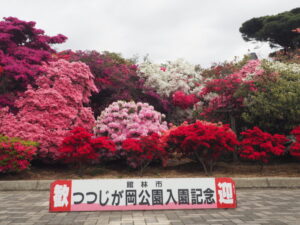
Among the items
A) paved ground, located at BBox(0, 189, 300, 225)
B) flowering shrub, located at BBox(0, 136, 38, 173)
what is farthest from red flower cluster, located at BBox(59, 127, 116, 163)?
paved ground, located at BBox(0, 189, 300, 225)

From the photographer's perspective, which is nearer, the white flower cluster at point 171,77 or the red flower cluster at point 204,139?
the red flower cluster at point 204,139

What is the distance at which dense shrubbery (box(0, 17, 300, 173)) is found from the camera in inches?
321

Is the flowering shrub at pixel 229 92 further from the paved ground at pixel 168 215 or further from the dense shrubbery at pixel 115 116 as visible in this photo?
the paved ground at pixel 168 215

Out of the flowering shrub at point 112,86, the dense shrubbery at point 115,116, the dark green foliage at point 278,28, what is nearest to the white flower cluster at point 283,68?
the dense shrubbery at point 115,116

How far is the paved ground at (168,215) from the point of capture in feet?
14.1

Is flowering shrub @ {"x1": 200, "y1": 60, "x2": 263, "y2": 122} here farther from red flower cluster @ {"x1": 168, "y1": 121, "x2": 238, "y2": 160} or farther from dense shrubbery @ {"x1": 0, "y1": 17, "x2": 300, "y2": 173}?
red flower cluster @ {"x1": 168, "y1": 121, "x2": 238, "y2": 160}

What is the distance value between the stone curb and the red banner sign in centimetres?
288

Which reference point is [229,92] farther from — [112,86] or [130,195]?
[130,195]

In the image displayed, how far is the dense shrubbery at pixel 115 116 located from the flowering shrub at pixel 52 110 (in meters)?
0.03

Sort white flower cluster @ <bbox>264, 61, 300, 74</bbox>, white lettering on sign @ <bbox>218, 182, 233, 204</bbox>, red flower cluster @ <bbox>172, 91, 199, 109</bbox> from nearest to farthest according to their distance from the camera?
white lettering on sign @ <bbox>218, 182, 233, 204</bbox> → white flower cluster @ <bbox>264, 61, 300, 74</bbox> → red flower cluster @ <bbox>172, 91, 199, 109</bbox>

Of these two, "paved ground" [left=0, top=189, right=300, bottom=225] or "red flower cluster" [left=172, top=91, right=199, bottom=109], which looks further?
"red flower cluster" [left=172, top=91, right=199, bottom=109]

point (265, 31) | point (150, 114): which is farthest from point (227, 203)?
point (265, 31)

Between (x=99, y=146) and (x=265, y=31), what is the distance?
919 inches

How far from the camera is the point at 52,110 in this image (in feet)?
31.4
